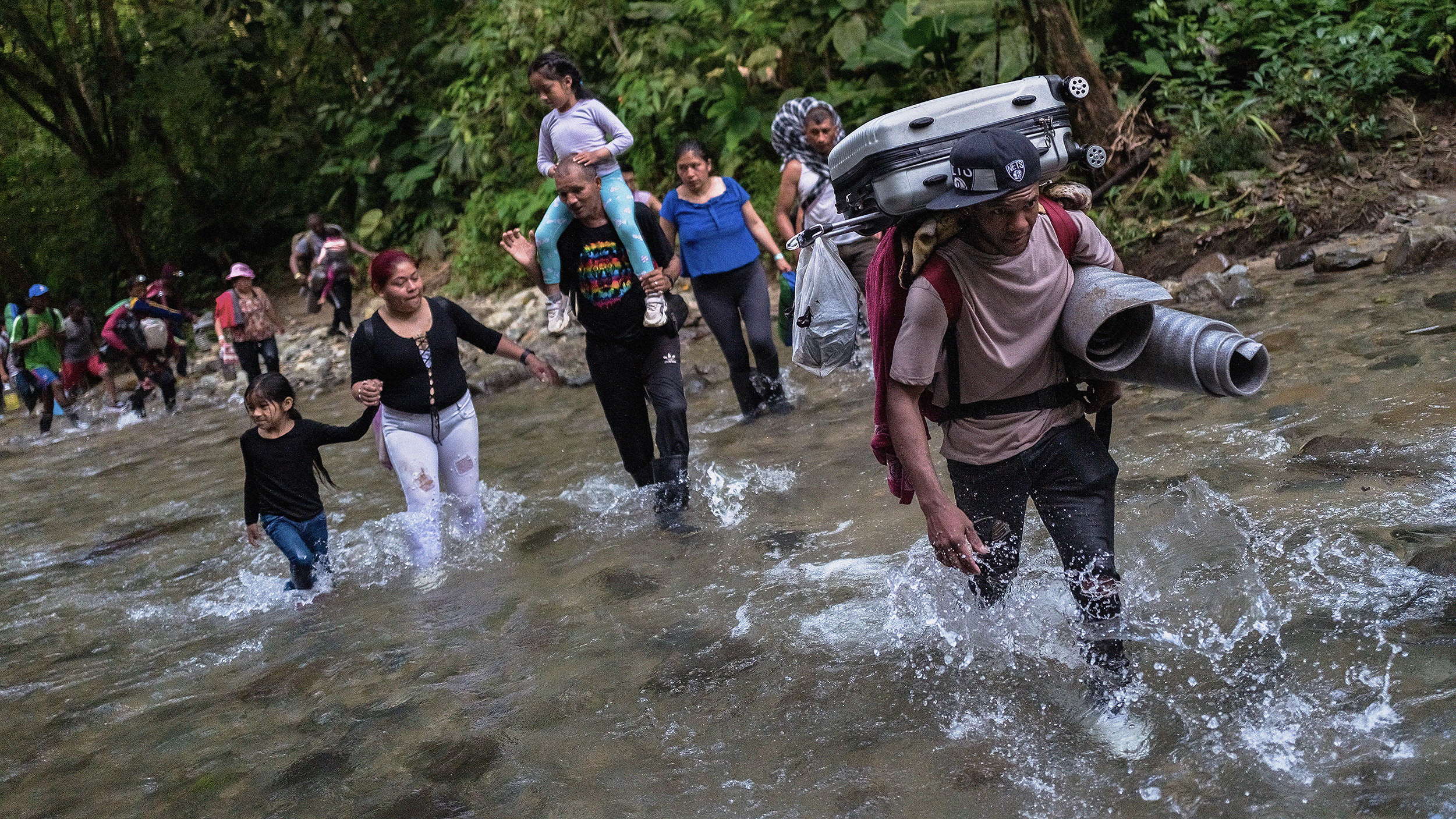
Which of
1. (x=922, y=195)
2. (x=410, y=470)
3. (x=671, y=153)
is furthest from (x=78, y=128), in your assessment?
(x=922, y=195)

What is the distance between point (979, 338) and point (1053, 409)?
0.35 meters

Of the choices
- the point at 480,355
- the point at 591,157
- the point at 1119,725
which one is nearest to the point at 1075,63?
the point at 591,157

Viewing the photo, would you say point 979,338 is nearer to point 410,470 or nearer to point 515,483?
point 410,470

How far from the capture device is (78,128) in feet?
81.7

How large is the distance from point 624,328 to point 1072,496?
10.9ft

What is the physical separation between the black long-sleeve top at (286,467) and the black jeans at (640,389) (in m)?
1.21

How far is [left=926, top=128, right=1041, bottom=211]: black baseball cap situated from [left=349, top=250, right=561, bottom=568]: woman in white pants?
3.51 metres

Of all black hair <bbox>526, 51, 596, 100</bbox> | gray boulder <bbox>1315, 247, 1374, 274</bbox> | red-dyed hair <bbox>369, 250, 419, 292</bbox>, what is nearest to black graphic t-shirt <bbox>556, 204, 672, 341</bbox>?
red-dyed hair <bbox>369, 250, 419, 292</bbox>

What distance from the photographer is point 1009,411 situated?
3.60m

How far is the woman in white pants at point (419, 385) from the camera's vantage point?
602 centimetres

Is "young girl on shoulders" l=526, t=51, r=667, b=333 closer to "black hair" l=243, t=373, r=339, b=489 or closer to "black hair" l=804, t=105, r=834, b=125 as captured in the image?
"black hair" l=804, t=105, r=834, b=125

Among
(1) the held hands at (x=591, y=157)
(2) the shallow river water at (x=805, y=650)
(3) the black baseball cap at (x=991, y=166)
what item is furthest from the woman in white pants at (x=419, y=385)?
(3) the black baseball cap at (x=991, y=166)

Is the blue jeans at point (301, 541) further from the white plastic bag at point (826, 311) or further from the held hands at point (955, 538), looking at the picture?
the held hands at point (955, 538)

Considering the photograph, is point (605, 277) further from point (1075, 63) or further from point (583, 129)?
point (1075, 63)
